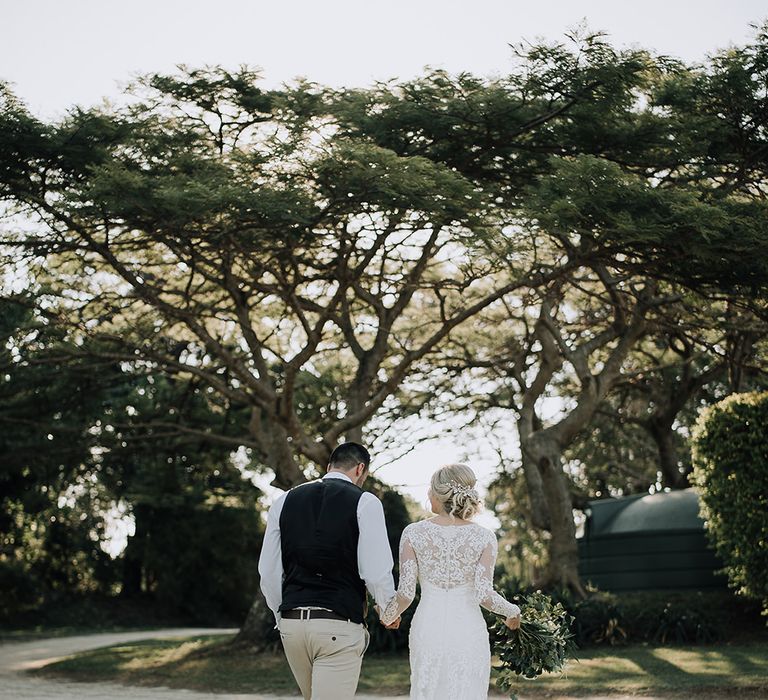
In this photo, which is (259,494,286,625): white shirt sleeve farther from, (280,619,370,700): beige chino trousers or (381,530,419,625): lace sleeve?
(381,530,419,625): lace sleeve

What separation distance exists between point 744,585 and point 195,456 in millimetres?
13380

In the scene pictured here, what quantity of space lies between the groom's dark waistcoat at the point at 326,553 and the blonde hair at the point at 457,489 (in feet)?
1.76

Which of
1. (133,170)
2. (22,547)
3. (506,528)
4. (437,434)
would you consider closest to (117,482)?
(22,547)

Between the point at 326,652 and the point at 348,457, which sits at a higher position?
the point at 348,457

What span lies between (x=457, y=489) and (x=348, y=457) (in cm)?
65

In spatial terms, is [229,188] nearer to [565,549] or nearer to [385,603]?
[385,603]

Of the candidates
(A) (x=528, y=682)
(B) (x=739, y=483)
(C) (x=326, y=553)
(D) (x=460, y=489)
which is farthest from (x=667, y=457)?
(C) (x=326, y=553)

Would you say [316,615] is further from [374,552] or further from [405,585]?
[405,585]

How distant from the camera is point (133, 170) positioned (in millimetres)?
13234

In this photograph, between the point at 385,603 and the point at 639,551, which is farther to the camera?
the point at 639,551

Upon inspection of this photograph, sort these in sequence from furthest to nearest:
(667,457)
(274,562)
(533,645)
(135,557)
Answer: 1. (135,557)
2. (667,457)
3. (533,645)
4. (274,562)

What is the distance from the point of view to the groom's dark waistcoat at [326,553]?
17.9 feet

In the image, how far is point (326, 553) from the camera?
5469mm

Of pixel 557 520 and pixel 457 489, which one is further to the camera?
pixel 557 520
